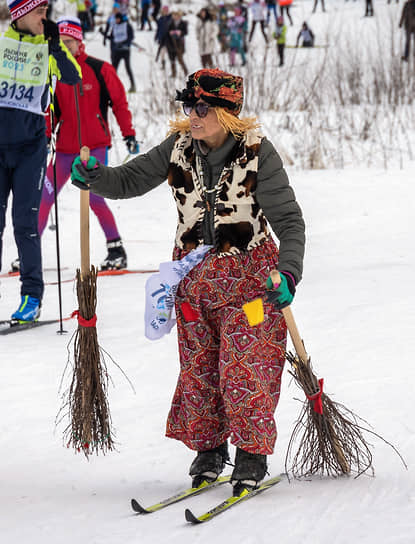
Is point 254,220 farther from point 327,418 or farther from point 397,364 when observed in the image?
point 397,364

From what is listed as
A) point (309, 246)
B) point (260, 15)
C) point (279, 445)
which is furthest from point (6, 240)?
point (260, 15)

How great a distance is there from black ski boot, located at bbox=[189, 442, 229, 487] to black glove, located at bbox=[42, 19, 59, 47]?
107 inches

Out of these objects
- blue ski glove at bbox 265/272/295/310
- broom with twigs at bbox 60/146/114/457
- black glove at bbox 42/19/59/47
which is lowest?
broom with twigs at bbox 60/146/114/457

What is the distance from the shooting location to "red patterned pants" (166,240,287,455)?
109 inches

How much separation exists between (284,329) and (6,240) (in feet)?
19.9

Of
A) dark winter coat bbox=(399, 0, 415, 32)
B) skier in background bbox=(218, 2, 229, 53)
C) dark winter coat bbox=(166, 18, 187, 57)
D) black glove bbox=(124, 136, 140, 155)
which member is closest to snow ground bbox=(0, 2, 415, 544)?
black glove bbox=(124, 136, 140, 155)

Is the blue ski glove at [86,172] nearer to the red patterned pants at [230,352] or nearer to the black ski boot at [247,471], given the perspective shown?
the red patterned pants at [230,352]

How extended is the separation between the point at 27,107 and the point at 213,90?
96.8 inches

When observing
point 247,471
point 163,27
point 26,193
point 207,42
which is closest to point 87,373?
point 247,471

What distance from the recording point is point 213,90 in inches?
108

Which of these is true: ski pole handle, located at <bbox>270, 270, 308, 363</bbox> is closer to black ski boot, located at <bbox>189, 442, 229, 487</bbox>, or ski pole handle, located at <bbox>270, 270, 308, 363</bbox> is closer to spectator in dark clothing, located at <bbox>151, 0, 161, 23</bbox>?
black ski boot, located at <bbox>189, 442, 229, 487</bbox>

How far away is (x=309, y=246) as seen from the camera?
7629mm

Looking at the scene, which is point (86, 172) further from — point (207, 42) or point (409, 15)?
point (409, 15)

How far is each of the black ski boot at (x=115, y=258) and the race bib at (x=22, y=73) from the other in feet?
6.75
